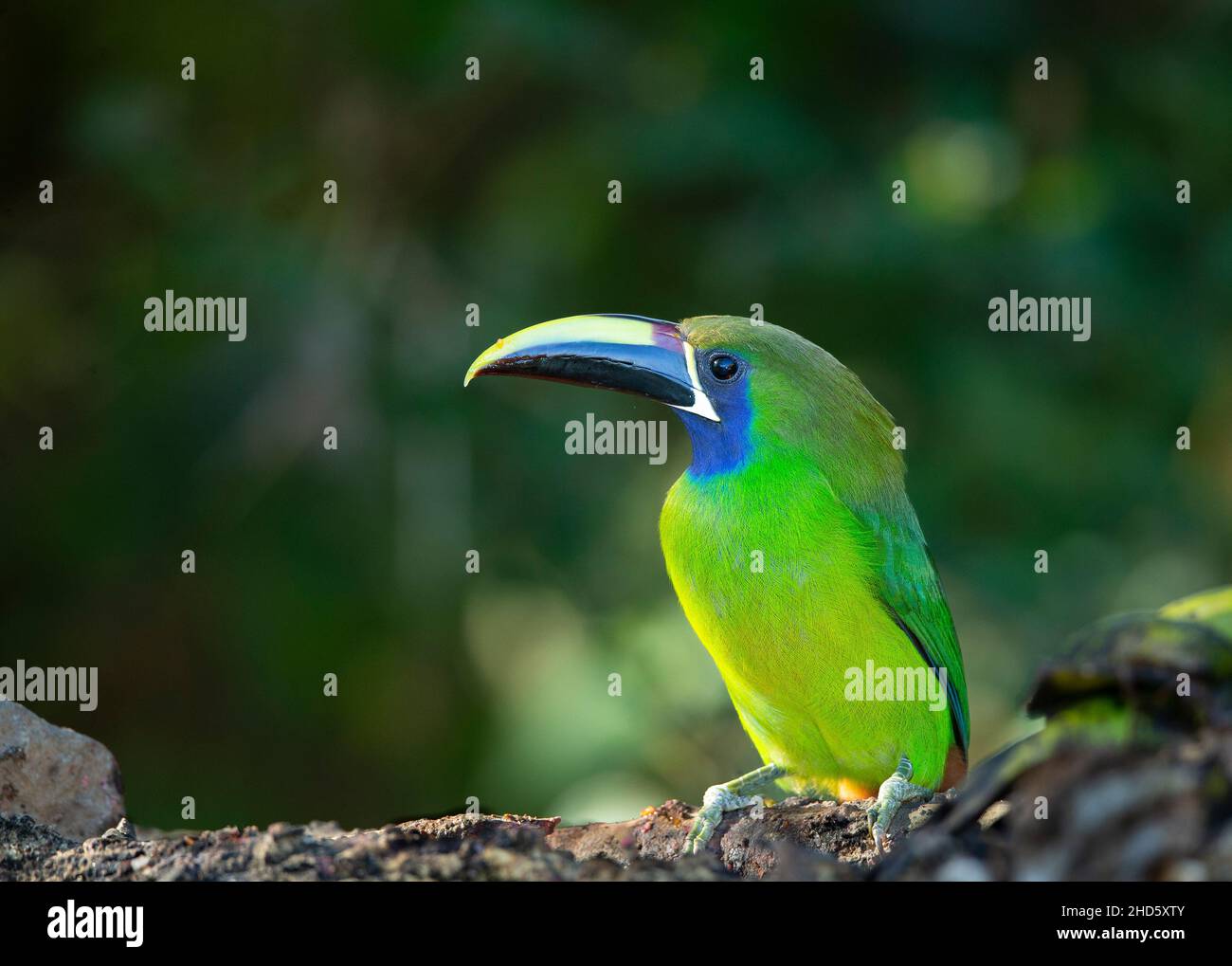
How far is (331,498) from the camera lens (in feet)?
20.2

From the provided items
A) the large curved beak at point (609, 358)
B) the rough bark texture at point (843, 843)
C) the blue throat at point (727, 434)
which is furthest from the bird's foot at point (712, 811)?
the large curved beak at point (609, 358)

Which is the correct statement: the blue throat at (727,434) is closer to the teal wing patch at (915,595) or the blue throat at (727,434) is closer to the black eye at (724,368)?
the black eye at (724,368)

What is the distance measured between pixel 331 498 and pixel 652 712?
5.30ft

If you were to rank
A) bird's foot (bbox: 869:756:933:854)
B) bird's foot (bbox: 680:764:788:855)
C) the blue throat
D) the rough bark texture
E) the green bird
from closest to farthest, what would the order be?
the rough bark texture → bird's foot (bbox: 869:756:933:854) → bird's foot (bbox: 680:764:788:855) → the green bird → the blue throat

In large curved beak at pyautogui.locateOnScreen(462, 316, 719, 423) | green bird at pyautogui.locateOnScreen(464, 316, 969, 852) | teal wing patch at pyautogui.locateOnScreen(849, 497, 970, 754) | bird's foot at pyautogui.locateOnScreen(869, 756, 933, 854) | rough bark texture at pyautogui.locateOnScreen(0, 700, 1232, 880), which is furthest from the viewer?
teal wing patch at pyautogui.locateOnScreen(849, 497, 970, 754)

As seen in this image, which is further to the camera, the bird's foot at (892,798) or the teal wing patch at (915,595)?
the teal wing patch at (915,595)

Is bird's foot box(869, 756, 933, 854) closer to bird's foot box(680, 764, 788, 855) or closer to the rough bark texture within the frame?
the rough bark texture

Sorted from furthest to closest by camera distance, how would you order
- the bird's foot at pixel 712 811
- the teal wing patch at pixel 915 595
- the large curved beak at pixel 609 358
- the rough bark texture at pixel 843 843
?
the teal wing patch at pixel 915 595 < the large curved beak at pixel 609 358 < the bird's foot at pixel 712 811 < the rough bark texture at pixel 843 843

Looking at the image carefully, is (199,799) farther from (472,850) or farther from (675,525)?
(472,850)

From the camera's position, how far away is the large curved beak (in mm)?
3188

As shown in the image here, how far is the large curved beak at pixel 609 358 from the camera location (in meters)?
3.19

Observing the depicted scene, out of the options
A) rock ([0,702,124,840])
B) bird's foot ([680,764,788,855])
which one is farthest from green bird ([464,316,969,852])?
rock ([0,702,124,840])

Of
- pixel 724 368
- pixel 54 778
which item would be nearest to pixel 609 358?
pixel 724 368
